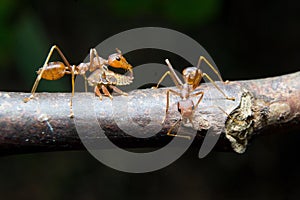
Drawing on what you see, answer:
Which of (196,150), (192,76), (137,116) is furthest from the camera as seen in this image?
(196,150)

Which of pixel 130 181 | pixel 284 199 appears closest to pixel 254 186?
pixel 284 199

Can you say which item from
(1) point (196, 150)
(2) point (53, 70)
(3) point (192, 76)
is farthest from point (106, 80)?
(1) point (196, 150)

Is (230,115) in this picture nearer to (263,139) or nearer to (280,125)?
(280,125)

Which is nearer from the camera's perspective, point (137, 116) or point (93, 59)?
point (137, 116)

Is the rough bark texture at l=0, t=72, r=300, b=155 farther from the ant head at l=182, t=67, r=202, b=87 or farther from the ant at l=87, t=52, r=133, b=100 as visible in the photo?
the ant head at l=182, t=67, r=202, b=87

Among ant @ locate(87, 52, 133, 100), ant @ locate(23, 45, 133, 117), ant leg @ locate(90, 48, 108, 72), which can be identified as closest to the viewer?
ant @ locate(87, 52, 133, 100)

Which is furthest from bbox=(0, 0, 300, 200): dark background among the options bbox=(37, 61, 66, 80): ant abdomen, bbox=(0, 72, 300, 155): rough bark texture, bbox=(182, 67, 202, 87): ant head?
bbox=(0, 72, 300, 155): rough bark texture

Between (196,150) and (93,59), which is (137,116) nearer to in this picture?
(93,59)

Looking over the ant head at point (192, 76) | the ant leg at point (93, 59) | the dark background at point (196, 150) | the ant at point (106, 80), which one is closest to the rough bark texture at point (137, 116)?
the ant at point (106, 80)
